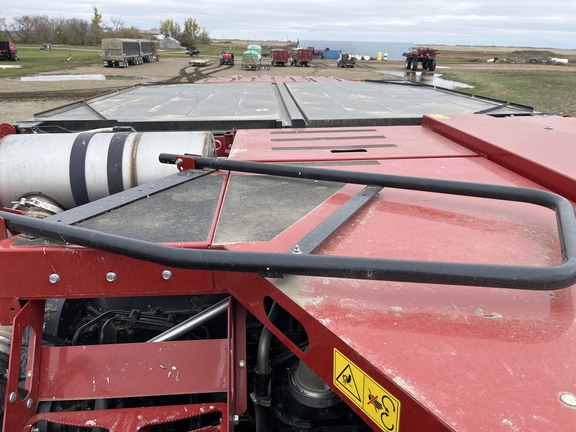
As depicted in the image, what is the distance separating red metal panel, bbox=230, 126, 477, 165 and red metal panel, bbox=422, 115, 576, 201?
9 centimetres

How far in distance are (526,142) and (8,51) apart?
36.8 m

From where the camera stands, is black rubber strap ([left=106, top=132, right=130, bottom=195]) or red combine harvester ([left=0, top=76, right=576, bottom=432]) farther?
black rubber strap ([left=106, top=132, right=130, bottom=195])

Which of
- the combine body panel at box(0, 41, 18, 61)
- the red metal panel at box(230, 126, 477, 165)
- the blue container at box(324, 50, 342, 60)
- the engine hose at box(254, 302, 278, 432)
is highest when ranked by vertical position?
the blue container at box(324, 50, 342, 60)

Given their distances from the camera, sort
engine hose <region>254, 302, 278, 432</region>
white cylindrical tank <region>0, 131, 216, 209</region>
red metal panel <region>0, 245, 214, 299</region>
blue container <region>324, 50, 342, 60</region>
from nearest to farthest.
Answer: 1. red metal panel <region>0, 245, 214, 299</region>
2. engine hose <region>254, 302, 278, 432</region>
3. white cylindrical tank <region>0, 131, 216, 209</region>
4. blue container <region>324, 50, 342, 60</region>

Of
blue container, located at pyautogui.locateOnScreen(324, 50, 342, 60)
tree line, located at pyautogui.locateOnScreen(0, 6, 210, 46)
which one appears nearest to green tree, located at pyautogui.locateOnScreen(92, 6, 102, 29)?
tree line, located at pyautogui.locateOnScreen(0, 6, 210, 46)

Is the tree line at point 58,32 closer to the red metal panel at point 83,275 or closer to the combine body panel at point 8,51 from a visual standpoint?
the combine body panel at point 8,51

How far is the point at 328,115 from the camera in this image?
11.8 ft

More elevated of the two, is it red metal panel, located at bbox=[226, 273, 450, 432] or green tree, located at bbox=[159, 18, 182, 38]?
green tree, located at bbox=[159, 18, 182, 38]

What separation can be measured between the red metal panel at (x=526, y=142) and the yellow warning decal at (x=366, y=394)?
1.36 metres

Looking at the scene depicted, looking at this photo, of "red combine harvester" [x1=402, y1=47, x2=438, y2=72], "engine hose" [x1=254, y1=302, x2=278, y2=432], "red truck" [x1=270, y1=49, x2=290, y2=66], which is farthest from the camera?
"red truck" [x1=270, y1=49, x2=290, y2=66]

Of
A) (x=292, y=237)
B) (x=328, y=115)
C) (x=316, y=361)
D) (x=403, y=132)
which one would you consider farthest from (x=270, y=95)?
(x=316, y=361)

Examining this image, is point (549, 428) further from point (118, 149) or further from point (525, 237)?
point (118, 149)

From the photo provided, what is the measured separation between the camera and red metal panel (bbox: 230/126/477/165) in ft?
8.11

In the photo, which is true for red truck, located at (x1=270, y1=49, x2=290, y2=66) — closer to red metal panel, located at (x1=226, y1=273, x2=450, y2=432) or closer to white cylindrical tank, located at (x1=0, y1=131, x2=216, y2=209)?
white cylindrical tank, located at (x1=0, y1=131, x2=216, y2=209)
